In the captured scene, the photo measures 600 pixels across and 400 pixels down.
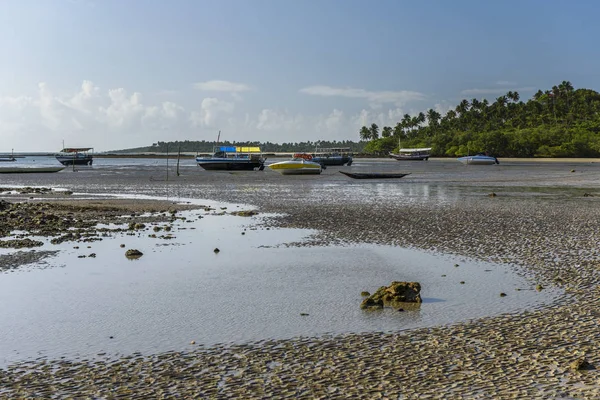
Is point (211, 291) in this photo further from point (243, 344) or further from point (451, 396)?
point (451, 396)

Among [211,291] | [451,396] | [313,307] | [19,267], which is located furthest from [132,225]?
[451,396]

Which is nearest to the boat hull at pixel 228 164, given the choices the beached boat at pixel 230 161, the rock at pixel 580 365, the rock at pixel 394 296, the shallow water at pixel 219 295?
the beached boat at pixel 230 161

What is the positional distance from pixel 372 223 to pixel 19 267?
13.3 meters

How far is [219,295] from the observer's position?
12680mm

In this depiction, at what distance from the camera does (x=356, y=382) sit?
24.7 feet

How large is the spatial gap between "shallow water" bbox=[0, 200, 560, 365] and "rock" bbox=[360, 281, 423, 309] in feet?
0.89

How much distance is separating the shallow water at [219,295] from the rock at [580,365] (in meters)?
2.65

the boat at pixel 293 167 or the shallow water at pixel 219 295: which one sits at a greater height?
the boat at pixel 293 167

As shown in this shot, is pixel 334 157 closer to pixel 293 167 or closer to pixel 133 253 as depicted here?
pixel 293 167

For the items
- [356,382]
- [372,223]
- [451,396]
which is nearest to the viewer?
[451,396]

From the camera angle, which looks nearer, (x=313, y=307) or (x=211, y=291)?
(x=313, y=307)

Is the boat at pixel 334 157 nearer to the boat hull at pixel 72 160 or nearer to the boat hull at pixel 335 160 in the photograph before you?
the boat hull at pixel 335 160

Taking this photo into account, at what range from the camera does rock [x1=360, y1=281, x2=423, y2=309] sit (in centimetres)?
1146

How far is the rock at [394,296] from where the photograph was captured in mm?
11461
